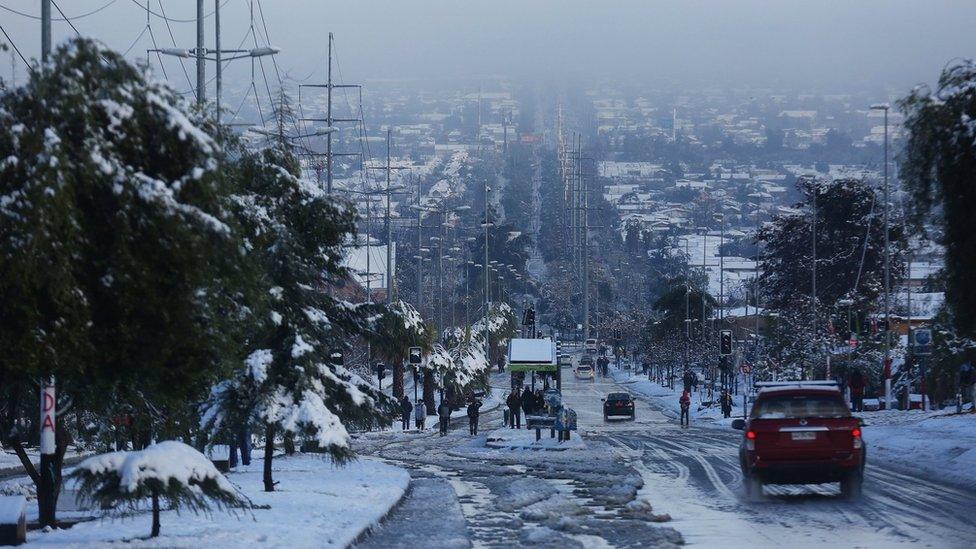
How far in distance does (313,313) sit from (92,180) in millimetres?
11248

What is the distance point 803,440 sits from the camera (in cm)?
2314

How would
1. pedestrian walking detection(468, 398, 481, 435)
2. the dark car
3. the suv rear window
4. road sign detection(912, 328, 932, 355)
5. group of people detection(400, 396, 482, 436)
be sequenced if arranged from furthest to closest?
the dark car, group of people detection(400, 396, 482, 436), pedestrian walking detection(468, 398, 481, 435), road sign detection(912, 328, 932, 355), the suv rear window

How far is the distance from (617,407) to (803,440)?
4935cm

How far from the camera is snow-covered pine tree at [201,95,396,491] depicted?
24.5 meters

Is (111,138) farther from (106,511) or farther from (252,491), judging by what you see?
(252,491)

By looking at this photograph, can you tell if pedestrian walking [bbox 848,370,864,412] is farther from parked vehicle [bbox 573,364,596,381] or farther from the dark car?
parked vehicle [bbox 573,364,596,381]

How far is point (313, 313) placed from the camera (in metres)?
25.6

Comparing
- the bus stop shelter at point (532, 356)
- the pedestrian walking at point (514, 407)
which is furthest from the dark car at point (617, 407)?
the pedestrian walking at point (514, 407)

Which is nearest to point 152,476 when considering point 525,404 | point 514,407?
point 514,407

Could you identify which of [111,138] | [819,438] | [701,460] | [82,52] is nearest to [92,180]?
[111,138]

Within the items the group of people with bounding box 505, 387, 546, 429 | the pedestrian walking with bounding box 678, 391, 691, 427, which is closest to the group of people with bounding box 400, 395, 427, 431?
the group of people with bounding box 505, 387, 546, 429

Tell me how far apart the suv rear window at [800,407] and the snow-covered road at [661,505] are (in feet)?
4.51

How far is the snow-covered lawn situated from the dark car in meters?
44.3

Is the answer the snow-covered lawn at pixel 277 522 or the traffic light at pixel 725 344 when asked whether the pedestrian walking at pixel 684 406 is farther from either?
the snow-covered lawn at pixel 277 522
